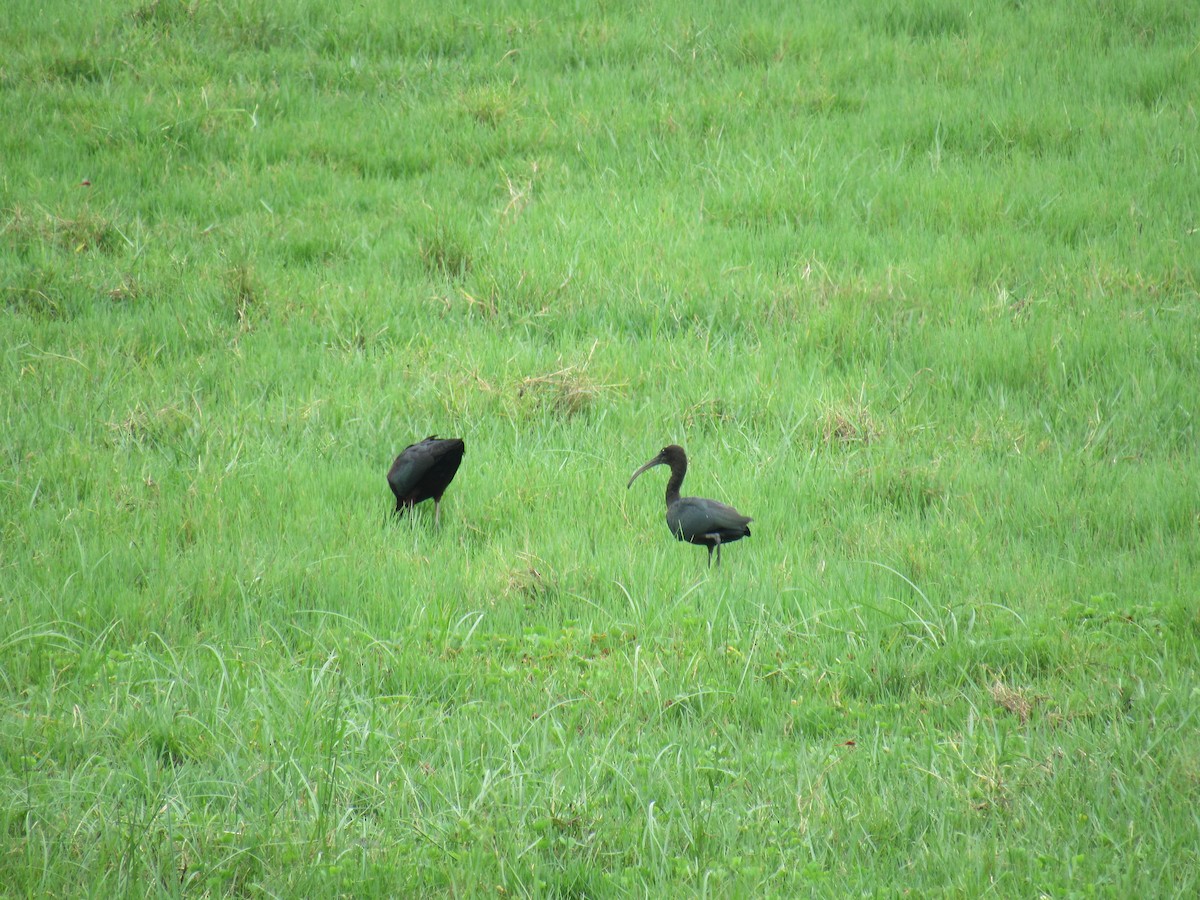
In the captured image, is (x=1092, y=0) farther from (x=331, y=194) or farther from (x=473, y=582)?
(x=473, y=582)

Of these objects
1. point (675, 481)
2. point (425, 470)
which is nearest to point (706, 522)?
point (675, 481)

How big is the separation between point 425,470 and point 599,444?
108 centimetres

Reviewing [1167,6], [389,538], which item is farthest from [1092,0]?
[389,538]

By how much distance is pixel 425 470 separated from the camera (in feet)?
18.5

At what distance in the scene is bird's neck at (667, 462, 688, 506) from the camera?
5.68m

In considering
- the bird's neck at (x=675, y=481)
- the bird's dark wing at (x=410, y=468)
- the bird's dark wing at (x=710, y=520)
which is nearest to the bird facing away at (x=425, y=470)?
the bird's dark wing at (x=410, y=468)

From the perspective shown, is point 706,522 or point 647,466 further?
point 647,466

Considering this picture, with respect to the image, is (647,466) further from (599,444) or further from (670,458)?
(599,444)

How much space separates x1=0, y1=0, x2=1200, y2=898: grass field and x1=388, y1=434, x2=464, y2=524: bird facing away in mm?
183

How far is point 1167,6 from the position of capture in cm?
1094

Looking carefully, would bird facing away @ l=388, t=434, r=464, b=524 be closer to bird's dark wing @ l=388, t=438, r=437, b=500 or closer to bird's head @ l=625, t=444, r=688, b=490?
bird's dark wing @ l=388, t=438, r=437, b=500

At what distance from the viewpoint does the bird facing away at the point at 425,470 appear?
5613 millimetres

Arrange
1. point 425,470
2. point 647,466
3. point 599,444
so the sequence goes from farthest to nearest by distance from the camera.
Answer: point 599,444 < point 647,466 < point 425,470

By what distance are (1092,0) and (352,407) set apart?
8.51m
